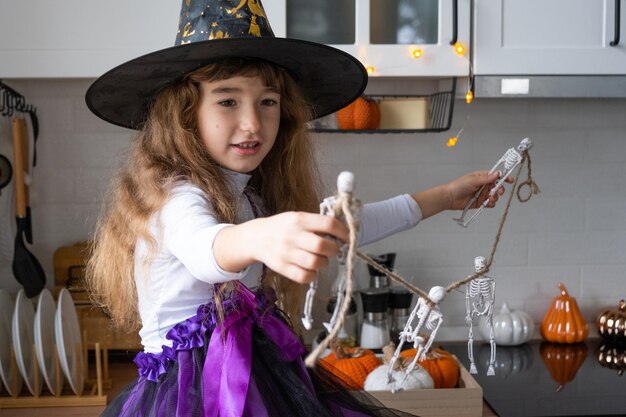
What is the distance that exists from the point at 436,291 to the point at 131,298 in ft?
1.91

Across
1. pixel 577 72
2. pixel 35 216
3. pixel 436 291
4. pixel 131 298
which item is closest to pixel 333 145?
pixel 577 72

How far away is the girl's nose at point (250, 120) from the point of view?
107cm

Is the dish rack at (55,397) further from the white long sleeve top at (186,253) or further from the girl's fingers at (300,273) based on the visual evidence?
the girl's fingers at (300,273)

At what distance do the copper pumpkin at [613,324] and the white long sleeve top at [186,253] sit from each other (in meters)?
0.93

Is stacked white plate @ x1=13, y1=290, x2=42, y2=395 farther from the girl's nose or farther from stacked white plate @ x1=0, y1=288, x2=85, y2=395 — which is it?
the girl's nose

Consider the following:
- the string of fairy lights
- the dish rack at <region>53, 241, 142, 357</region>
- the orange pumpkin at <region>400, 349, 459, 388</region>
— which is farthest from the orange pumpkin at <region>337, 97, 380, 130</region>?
the dish rack at <region>53, 241, 142, 357</region>

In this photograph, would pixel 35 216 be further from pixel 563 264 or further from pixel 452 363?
pixel 563 264

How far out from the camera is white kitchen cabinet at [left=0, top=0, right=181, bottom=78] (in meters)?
1.65

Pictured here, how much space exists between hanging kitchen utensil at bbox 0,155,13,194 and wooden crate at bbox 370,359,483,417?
1027 mm

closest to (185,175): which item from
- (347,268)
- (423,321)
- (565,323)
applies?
(423,321)

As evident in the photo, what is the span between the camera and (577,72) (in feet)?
5.69

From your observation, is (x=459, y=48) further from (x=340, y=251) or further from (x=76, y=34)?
(x=340, y=251)

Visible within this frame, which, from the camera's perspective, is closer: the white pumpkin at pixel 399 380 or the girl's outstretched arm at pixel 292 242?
the girl's outstretched arm at pixel 292 242

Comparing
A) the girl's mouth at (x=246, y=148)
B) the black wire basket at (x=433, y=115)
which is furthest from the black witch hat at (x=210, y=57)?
the black wire basket at (x=433, y=115)
